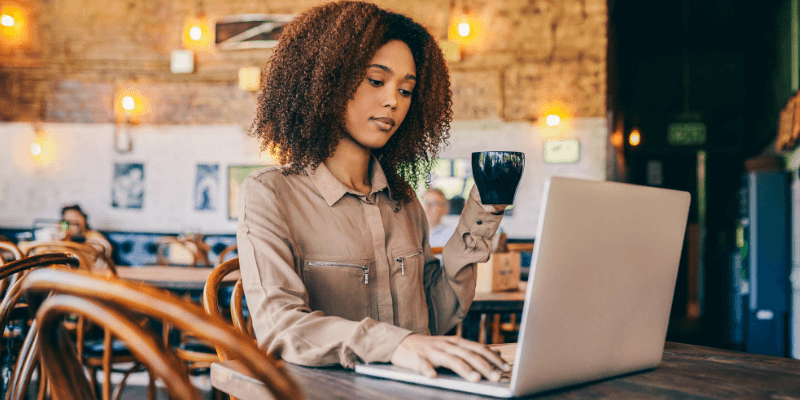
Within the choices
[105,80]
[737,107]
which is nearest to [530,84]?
[737,107]

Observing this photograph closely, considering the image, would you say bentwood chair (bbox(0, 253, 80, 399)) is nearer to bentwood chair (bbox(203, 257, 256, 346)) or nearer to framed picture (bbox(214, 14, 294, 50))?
bentwood chair (bbox(203, 257, 256, 346))

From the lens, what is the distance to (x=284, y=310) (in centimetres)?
87

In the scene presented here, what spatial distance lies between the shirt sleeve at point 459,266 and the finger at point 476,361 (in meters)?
0.36

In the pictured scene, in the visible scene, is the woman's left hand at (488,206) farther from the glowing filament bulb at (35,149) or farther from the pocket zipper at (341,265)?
the glowing filament bulb at (35,149)

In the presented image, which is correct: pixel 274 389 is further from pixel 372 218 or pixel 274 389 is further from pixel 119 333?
pixel 372 218

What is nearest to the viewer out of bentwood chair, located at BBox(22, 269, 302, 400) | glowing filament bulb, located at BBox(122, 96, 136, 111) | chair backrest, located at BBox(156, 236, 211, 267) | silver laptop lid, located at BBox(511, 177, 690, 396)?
bentwood chair, located at BBox(22, 269, 302, 400)

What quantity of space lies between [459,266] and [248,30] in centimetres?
631

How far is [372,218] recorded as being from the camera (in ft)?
3.72

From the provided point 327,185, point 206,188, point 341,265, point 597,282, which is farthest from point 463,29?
point 597,282

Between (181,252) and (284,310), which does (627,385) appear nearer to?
(284,310)

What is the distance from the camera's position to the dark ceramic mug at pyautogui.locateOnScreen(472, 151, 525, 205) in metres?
0.88

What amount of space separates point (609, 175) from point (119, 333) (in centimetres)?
615

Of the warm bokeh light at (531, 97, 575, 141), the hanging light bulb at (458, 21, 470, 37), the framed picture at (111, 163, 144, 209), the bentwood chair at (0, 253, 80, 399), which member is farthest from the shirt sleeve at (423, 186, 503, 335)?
the framed picture at (111, 163, 144, 209)

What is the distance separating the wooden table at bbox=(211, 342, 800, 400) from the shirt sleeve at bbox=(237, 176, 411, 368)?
0.03 meters
